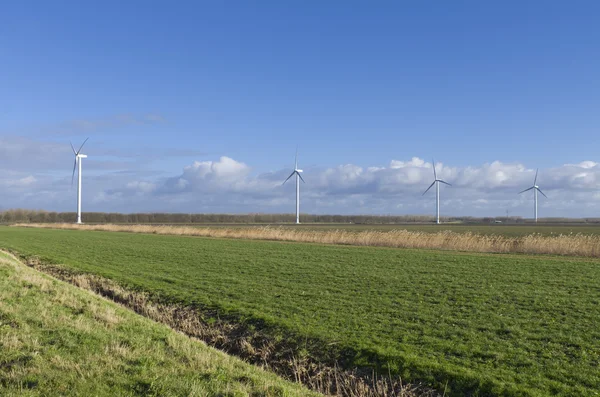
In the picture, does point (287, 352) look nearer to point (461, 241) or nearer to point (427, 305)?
point (427, 305)

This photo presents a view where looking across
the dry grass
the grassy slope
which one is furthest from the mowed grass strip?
the dry grass

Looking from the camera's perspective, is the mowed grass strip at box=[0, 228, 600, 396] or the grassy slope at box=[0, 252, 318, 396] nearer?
the grassy slope at box=[0, 252, 318, 396]

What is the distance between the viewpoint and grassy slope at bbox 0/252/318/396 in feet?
28.4

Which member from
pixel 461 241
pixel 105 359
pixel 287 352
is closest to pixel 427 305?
pixel 287 352

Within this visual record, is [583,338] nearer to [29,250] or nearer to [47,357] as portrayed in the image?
[47,357]

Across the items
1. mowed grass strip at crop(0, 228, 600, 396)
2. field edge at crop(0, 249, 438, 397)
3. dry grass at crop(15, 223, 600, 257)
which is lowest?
field edge at crop(0, 249, 438, 397)

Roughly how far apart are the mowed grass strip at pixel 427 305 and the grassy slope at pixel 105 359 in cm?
321

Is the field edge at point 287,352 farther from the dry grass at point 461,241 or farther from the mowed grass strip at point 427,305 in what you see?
the dry grass at point 461,241

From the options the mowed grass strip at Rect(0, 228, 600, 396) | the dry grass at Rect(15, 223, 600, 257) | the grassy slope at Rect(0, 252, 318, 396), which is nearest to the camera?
the grassy slope at Rect(0, 252, 318, 396)

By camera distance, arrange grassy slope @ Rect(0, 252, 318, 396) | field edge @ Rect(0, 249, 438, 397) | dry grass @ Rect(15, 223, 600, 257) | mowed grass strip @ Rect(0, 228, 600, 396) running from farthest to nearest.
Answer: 1. dry grass @ Rect(15, 223, 600, 257)
2. mowed grass strip @ Rect(0, 228, 600, 396)
3. field edge @ Rect(0, 249, 438, 397)
4. grassy slope @ Rect(0, 252, 318, 396)

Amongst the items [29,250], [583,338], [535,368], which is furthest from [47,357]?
[29,250]

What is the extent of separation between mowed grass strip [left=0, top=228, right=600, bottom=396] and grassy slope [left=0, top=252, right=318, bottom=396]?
126 inches

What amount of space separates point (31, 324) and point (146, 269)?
14.0 m

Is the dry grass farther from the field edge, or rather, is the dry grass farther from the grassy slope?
the grassy slope
